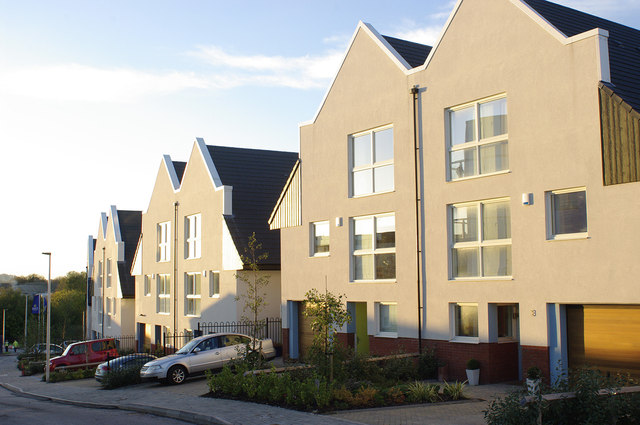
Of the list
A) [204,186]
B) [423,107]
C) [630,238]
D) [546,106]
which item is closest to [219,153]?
[204,186]

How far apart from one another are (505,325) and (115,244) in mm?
34085

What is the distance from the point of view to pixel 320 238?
2195cm

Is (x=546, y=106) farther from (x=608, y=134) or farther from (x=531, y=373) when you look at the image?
(x=531, y=373)

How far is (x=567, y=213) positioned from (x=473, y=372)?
4.36 metres

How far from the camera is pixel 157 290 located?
34.4 metres

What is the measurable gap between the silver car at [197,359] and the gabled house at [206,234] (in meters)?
4.59

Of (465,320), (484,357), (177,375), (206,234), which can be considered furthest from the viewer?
(206,234)

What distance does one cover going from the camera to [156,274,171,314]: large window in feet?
109

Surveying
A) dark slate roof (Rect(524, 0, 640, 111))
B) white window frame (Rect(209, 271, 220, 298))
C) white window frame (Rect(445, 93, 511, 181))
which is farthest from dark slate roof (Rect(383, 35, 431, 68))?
white window frame (Rect(209, 271, 220, 298))

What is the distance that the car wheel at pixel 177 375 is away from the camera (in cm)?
1981

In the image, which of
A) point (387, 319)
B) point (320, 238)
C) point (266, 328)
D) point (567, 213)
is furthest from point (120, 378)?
point (567, 213)

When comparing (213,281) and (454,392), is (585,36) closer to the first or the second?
(454,392)

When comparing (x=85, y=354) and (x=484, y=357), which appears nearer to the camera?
(x=484, y=357)

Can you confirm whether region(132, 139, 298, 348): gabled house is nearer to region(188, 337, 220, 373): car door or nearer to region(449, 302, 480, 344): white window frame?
region(188, 337, 220, 373): car door
